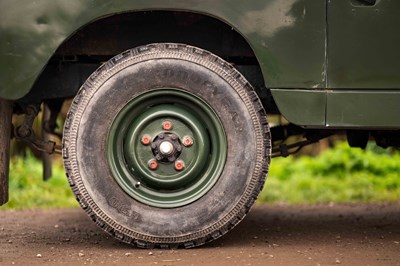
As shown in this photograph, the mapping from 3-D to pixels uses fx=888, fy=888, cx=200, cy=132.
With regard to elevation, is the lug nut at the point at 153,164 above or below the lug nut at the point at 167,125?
below

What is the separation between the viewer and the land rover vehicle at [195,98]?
4922 mm

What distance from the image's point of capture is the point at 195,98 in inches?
199

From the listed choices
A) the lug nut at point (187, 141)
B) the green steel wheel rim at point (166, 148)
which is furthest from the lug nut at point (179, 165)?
the lug nut at point (187, 141)

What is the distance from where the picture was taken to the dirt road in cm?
477

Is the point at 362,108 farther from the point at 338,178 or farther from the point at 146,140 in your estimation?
the point at 338,178

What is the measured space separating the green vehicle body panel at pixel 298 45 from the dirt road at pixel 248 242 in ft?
2.50

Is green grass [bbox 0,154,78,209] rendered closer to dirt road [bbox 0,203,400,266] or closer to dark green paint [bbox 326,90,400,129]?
dirt road [bbox 0,203,400,266]

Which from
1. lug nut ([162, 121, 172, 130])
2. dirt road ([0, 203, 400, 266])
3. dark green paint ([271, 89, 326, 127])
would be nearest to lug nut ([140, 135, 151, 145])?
lug nut ([162, 121, 172, 130])

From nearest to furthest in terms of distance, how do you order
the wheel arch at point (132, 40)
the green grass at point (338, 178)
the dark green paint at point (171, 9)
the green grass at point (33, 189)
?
the dark green paint at point (171, 9) → the wheel arch at point (132, 40) → the green grass at point (33, 189) → the green grass at point (338, 178)

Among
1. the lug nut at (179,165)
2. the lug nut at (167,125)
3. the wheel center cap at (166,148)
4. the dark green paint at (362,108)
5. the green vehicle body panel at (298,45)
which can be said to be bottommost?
the lug nut at (179,165)

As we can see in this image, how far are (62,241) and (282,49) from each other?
1898 millimetres

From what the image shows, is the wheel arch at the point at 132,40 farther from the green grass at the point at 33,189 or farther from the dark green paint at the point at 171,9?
the green grass at the point at 33,189

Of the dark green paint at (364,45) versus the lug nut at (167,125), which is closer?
the dark green paint at (364,45)

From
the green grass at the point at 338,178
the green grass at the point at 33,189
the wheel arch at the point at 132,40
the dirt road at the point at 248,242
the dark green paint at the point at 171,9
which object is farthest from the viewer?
the green grass at the point at 338,178
